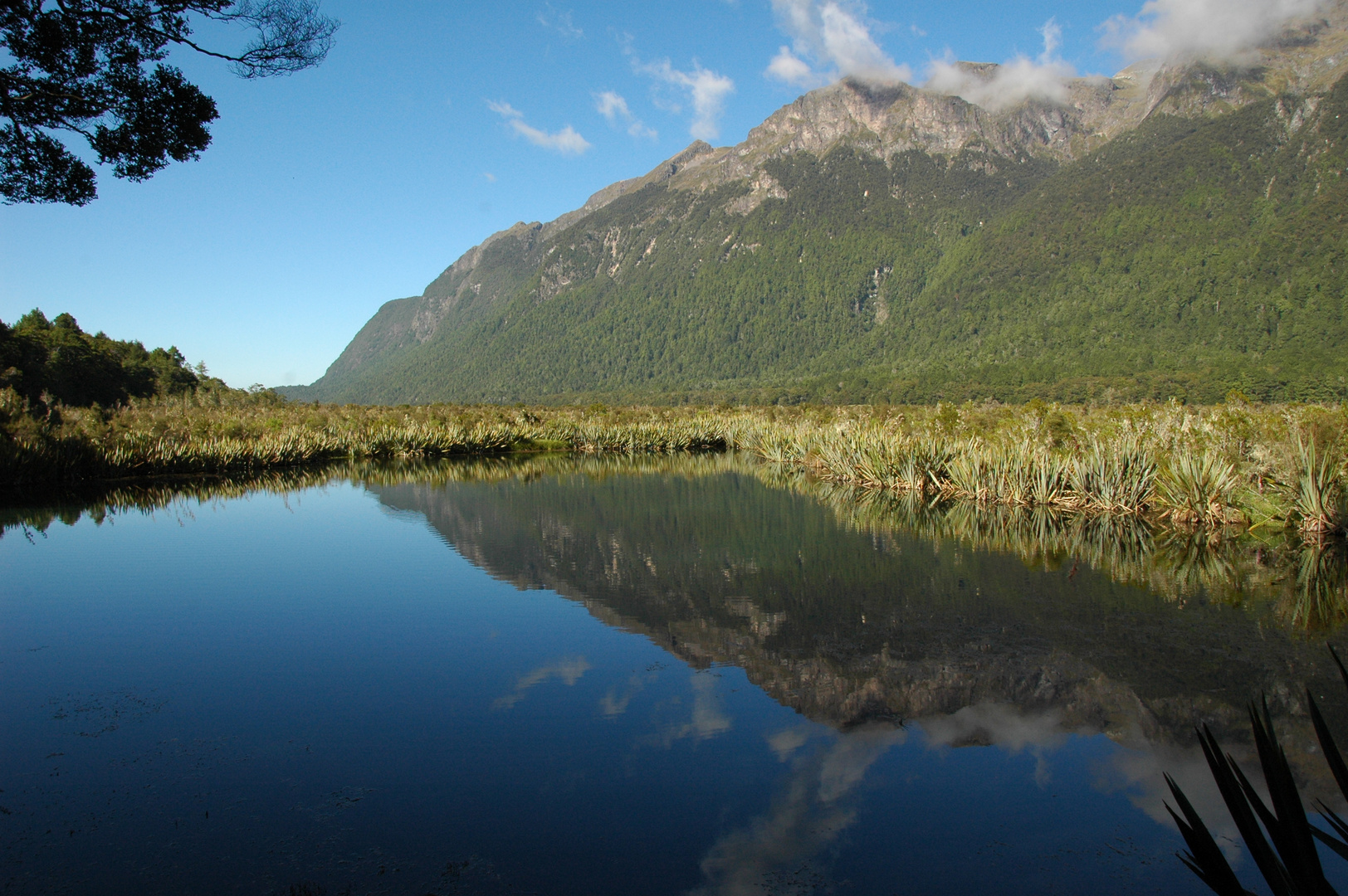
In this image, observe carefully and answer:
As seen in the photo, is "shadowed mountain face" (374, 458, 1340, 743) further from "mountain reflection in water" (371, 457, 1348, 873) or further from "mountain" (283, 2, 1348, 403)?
"mountain" (283, 2, 1348, 403)

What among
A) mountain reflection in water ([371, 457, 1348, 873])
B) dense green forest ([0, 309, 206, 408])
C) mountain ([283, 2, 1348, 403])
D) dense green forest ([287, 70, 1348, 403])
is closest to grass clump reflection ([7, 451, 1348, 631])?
mountain reflection in water ([371, 457, 1348, 873])

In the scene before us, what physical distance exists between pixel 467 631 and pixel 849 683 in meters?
2.81

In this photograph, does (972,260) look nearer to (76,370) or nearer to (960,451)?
(76,370)

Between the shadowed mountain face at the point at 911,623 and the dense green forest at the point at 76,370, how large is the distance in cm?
2369

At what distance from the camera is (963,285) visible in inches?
4523

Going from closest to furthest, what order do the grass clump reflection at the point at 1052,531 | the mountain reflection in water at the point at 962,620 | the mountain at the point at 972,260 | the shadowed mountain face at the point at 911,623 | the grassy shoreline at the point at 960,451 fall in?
1. the mountain reflection in water at the point at 962,620
2. the shadowed mountain face at the point at 911,623
3. the grass clump reflection at the point at 1052,531
4. the grassy shoreline at the point at 960,451
5. the mountain at the point at 972,260

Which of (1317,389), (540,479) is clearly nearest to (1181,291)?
(1317,389)

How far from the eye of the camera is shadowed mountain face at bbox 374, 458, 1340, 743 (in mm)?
4523

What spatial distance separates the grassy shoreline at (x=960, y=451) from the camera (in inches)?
356

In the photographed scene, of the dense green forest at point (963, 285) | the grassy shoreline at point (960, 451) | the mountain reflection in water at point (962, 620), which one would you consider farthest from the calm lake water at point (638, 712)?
the dense green forest at point (963, 285)

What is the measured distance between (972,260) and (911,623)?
124263 mm

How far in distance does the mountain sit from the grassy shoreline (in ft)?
148

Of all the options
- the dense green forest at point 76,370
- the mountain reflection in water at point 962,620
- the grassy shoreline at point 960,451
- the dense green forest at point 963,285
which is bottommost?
the mountain reflection in water at point 962,620

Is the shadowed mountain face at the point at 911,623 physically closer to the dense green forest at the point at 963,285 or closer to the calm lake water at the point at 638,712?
the calm lake water at the point at 638,712
